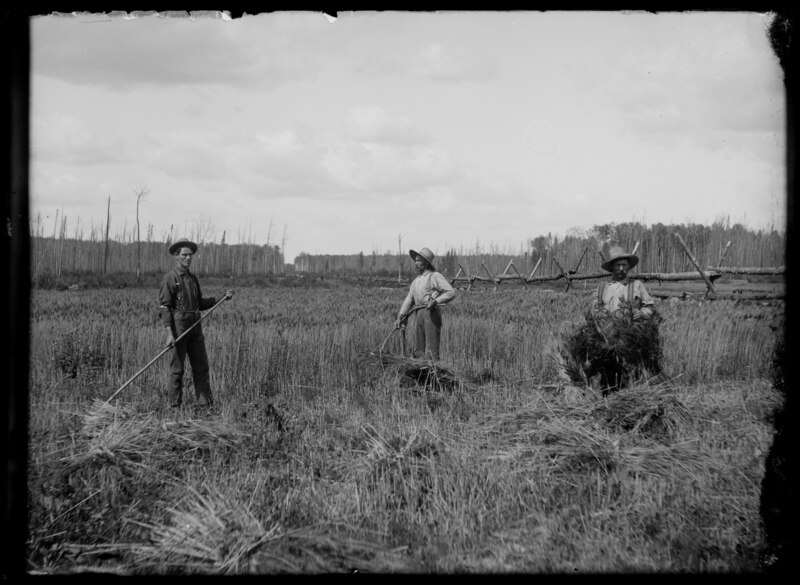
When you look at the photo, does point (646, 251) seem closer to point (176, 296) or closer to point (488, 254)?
point (488, 254)

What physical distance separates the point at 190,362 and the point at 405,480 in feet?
10.6

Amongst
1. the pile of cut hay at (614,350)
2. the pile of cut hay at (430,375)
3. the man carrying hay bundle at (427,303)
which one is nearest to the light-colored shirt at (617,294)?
the pile of cut hay at (614,350)

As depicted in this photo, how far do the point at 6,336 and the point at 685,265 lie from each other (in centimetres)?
2701

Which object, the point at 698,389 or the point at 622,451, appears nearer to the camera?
the point at 622,451

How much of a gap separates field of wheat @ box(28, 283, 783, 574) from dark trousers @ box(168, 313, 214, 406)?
218 millimetres

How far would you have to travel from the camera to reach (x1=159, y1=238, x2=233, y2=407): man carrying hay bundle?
6.19m

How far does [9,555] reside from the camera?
2.66m

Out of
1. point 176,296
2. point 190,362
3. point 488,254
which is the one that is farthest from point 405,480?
point 488,254

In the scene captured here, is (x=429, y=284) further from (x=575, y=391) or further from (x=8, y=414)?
(x=8, y=414)

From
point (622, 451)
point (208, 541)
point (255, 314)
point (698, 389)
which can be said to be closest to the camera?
point (208, 541)

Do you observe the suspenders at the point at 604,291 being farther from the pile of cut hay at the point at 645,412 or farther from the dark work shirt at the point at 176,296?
the dark work shirt at the point at 176,296

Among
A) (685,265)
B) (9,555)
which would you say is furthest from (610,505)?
(685,265)

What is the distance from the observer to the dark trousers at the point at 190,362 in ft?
20.3

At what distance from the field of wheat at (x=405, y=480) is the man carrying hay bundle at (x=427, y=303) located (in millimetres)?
1050
